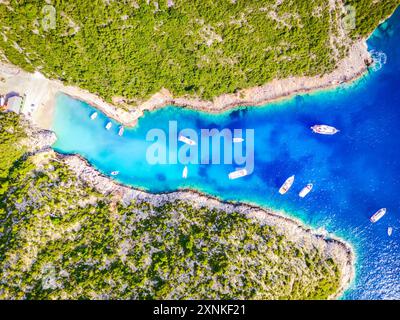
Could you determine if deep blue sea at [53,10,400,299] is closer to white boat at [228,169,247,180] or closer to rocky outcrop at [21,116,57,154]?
white boat at [228,169,247,180]

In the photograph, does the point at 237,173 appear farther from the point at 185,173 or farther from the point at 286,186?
the point at 185,173

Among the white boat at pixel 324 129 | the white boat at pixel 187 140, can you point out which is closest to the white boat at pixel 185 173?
the white boat at pixel 187 140

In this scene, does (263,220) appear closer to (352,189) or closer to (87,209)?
(352,189)

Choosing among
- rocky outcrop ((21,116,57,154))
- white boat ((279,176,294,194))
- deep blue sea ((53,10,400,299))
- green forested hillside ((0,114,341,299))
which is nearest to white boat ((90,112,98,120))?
deep blue sea ((53,10,400,299))

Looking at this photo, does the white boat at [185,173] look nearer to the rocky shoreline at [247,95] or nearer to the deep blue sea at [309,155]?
the deep blue sea at [309,155]

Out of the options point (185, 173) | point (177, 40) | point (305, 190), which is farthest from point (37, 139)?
point (305, 190)
